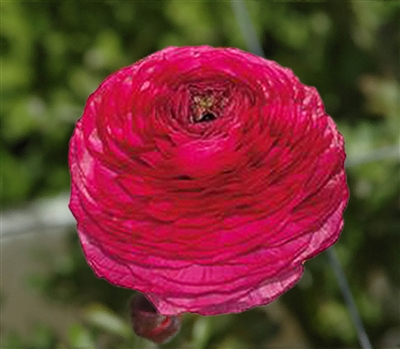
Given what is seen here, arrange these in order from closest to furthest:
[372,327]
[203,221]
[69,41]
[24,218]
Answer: [203,221], [372,327], [24,218], [69,41]

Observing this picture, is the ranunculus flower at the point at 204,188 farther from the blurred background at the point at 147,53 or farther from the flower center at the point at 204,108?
the blurred background at the point at 147,53

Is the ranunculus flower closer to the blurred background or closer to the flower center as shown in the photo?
the flower center

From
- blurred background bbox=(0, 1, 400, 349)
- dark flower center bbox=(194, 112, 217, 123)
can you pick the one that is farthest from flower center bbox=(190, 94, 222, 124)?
blurred background bbox=(0, 1, 400, 349)

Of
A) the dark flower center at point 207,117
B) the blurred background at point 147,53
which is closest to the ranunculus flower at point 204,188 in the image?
the dark flower center at point 207,117

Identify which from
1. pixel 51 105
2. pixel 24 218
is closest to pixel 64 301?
pixel 24 218

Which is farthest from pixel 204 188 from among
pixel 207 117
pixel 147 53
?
pixel 147 53

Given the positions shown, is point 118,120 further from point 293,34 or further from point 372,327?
point 293,34
